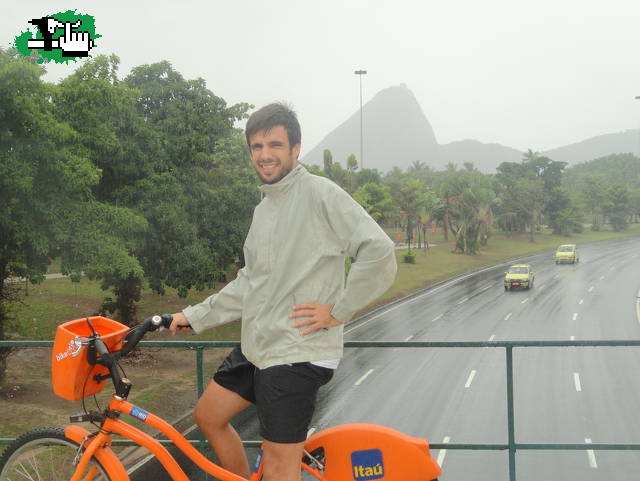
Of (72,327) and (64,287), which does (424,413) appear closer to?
(72,327)

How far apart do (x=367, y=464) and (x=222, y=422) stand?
0.67m

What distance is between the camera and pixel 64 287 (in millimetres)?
34312

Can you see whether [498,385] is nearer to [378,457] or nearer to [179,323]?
[378,457]

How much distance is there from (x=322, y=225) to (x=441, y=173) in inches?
5912

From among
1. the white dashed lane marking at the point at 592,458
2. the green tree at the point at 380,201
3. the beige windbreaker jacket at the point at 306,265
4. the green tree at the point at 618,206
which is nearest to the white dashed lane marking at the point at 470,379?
the white dashed lane marking at the point at 592,458

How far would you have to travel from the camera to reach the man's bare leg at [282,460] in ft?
8.52

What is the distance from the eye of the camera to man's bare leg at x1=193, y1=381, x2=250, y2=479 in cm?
290

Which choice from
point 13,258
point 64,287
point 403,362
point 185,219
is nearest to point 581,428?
point 403,362

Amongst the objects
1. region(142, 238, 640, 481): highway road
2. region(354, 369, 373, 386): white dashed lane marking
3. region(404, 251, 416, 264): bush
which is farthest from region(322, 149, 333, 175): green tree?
region(354, 369, 373, 386): white dashed lane marking

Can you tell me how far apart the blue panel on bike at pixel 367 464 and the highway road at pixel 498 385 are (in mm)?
13125

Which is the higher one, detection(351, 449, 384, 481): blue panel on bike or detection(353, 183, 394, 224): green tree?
detection(353, 183, 394, 224): green tree

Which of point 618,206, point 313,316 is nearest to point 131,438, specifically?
point 313,316

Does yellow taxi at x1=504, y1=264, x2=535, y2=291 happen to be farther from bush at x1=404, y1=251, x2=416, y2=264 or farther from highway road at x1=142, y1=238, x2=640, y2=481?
bush at x1=404, y1=251, x2=416, y2=264

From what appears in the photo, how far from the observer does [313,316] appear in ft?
8.46
